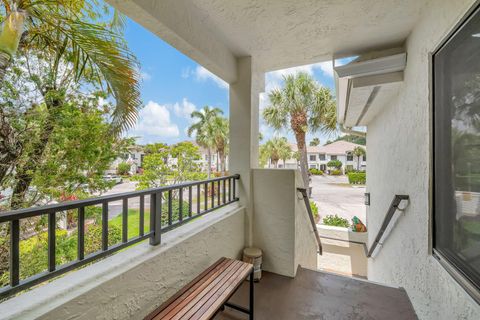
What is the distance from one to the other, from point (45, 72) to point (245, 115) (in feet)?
13.6

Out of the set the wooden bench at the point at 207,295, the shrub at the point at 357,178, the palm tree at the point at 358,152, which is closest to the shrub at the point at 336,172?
the palm tree at the point at 358,152

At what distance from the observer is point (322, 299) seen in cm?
209

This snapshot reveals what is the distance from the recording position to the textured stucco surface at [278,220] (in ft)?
8.29

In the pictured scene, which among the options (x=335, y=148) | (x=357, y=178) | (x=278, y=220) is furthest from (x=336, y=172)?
(x=278, y=220)

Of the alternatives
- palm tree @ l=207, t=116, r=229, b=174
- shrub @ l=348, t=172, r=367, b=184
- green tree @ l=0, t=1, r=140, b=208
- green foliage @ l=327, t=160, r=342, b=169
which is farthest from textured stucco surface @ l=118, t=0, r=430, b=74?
green foliage @ l=327, t=160, r=342, b=169

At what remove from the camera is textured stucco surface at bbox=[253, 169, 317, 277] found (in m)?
2.53

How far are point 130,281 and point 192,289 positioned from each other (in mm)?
502

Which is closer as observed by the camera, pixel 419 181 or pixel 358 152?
pixel 419 181

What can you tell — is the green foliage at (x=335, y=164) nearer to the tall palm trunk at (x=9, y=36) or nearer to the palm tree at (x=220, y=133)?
the palm tree at (x=220, y=133)

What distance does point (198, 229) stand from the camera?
75.8 inches

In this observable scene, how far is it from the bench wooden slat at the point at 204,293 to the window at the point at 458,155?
1.55m

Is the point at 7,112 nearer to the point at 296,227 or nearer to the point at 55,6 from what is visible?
the point at 55,6

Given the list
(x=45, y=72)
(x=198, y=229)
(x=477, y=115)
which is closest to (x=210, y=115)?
(x=45, y=72)

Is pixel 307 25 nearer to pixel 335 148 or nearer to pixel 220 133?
pixel 220 133
